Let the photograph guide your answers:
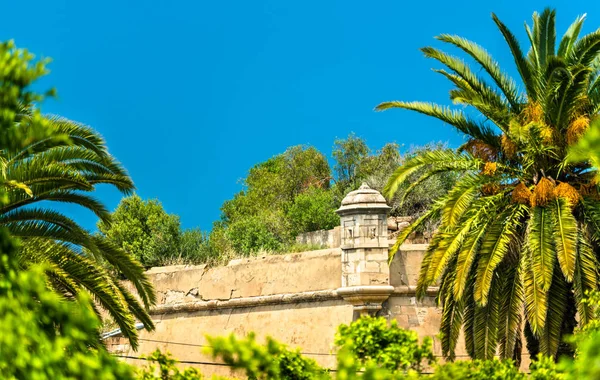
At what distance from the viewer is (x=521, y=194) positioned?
41.1 ft

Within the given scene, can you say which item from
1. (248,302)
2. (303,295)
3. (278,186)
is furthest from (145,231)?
(303,295)

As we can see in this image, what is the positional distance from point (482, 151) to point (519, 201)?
1.05m

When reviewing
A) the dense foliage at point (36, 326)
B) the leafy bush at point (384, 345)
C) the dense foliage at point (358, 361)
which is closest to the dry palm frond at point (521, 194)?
the dense foliage at point (358, 361)

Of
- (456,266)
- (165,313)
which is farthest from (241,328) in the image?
(456,266)

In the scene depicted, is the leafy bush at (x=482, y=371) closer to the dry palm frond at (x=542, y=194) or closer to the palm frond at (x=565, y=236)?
the palm frond at (x=565, y=236)

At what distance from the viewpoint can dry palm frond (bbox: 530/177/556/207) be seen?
1228cm

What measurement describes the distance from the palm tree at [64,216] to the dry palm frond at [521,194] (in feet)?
16.3

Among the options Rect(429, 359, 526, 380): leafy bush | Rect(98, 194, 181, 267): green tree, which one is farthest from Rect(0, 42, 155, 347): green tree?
Rect(98, 194, 181, 267): green tree

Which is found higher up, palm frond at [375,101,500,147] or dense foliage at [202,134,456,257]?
dense foliage at [202,134,456,257]

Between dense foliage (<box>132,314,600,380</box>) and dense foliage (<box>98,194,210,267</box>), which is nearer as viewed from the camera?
dense foliage (<box>132,314,600,380</box>)

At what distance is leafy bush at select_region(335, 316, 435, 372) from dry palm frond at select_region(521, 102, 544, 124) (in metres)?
7.04

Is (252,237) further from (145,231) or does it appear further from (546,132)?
(546,132)

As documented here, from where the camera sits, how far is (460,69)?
13297mm

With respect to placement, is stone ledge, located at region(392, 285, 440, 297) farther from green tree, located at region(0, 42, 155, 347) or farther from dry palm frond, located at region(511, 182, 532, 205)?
green tree, located at region(0, 42, 155, 347)
